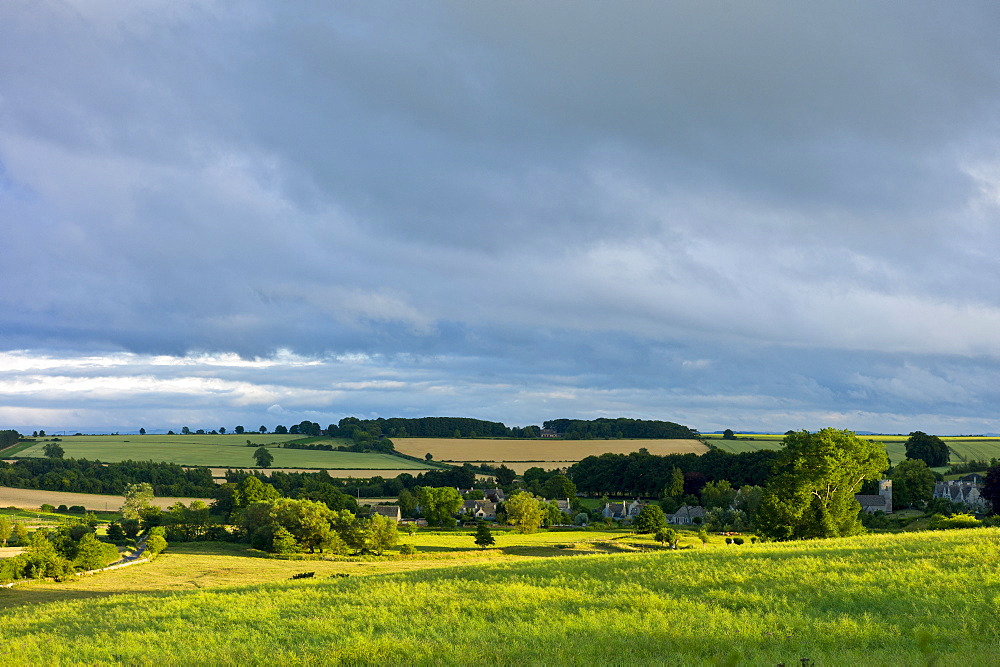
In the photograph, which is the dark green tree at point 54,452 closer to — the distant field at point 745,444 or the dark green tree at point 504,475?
the dark green tree at point 504,475

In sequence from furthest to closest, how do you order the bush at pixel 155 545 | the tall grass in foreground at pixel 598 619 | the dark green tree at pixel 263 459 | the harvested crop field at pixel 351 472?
1. the dark green tree at pixel 263 459
2. the harvested crop field at pixel 351 472
3. the bush at pixel 155 545
4. the tall grass in foreground at pixel 598 619

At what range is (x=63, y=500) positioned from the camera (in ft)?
380

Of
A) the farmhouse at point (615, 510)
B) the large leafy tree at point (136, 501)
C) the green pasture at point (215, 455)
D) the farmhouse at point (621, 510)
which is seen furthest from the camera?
the green pasture at point (215, 455)

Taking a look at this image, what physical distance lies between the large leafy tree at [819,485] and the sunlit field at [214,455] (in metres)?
112

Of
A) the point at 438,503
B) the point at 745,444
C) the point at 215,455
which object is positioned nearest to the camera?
the point at 438,503

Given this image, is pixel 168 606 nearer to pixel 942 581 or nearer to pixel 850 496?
pixel 942 581

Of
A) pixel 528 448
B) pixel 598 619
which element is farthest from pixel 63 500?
pixel 598 619

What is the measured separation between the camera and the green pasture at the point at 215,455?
506 feet

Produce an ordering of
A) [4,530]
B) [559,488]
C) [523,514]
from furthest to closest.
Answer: [559,488], [523,514], [4,530]

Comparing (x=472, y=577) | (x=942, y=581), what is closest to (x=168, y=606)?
(x=472, y=577)

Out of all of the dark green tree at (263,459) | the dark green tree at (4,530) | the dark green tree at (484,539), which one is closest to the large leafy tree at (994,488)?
the dark green tree at (484,539)

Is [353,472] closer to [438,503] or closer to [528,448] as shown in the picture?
[438,503]

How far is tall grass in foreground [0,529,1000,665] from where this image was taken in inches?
547

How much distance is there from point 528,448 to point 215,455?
7666 centimetres
